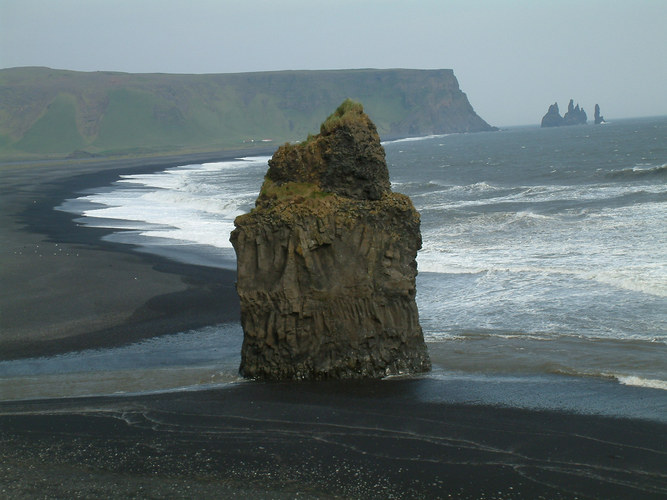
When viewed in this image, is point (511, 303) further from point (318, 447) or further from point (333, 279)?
point (318, 447)

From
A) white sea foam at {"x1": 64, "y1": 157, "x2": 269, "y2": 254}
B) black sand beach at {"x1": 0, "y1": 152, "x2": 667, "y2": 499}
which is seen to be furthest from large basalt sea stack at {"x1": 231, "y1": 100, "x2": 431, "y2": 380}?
white sea foam at {"x1": 64, "y1": 157, "x2": 269, "y2": 254}

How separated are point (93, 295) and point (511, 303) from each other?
32.5ft

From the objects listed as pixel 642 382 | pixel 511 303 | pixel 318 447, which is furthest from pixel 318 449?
pixel 511 303

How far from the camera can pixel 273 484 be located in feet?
24.8

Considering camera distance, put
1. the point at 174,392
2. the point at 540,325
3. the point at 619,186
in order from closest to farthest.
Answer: the point at 174,392
the point at 540,325
the point at 619,186

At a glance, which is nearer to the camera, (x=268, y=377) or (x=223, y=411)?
(x=223, y=411)

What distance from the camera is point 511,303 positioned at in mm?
16141

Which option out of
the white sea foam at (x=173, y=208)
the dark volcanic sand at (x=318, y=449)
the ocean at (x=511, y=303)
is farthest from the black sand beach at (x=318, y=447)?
the white sea foam at (x=173, y=208)

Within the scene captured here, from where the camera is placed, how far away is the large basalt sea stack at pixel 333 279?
11.1m

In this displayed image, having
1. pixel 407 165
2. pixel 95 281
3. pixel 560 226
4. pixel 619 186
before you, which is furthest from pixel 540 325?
pixel 407 165

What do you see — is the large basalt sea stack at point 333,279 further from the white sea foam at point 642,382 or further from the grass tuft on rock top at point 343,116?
the white sea foam at point 642,382

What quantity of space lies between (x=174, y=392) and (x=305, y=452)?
3.20 metres

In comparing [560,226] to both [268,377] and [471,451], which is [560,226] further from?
[471,451]

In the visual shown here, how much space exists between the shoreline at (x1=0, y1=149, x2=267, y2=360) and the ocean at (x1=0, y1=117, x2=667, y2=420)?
876mm
